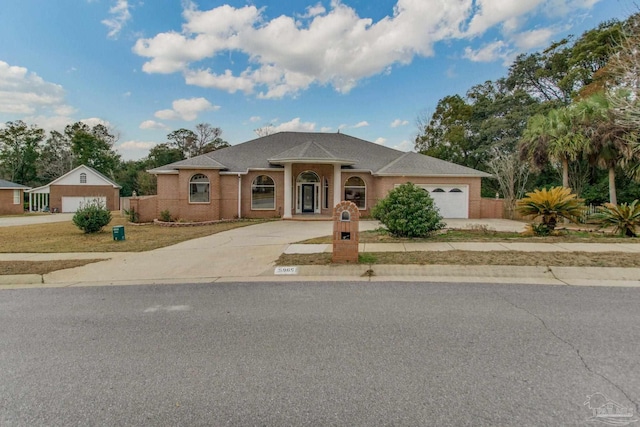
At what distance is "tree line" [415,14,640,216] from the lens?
51.2 ft

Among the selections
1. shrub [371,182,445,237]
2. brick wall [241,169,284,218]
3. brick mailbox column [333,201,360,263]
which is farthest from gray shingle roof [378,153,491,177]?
brick mailbox column [333,201,360,263]

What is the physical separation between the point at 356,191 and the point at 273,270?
1516 cm

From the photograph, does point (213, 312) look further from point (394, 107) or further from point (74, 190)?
point (74, 190)

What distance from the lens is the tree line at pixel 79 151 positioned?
47.8m

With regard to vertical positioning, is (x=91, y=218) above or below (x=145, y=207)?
below

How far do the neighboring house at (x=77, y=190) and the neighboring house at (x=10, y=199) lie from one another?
2.44 meters

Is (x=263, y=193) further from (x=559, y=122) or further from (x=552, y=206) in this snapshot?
(x=559, y=122)

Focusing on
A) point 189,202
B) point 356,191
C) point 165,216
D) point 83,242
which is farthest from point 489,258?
point 165,216

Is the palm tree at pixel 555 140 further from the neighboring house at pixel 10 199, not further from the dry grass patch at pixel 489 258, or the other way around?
the neighboring house at pixel 10 199

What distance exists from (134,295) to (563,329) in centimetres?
675

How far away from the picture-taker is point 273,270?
26.6ft

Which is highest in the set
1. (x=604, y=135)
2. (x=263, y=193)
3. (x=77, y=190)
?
(x=604, y=135)

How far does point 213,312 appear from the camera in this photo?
525 centimetres

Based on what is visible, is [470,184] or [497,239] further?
[470,184]
